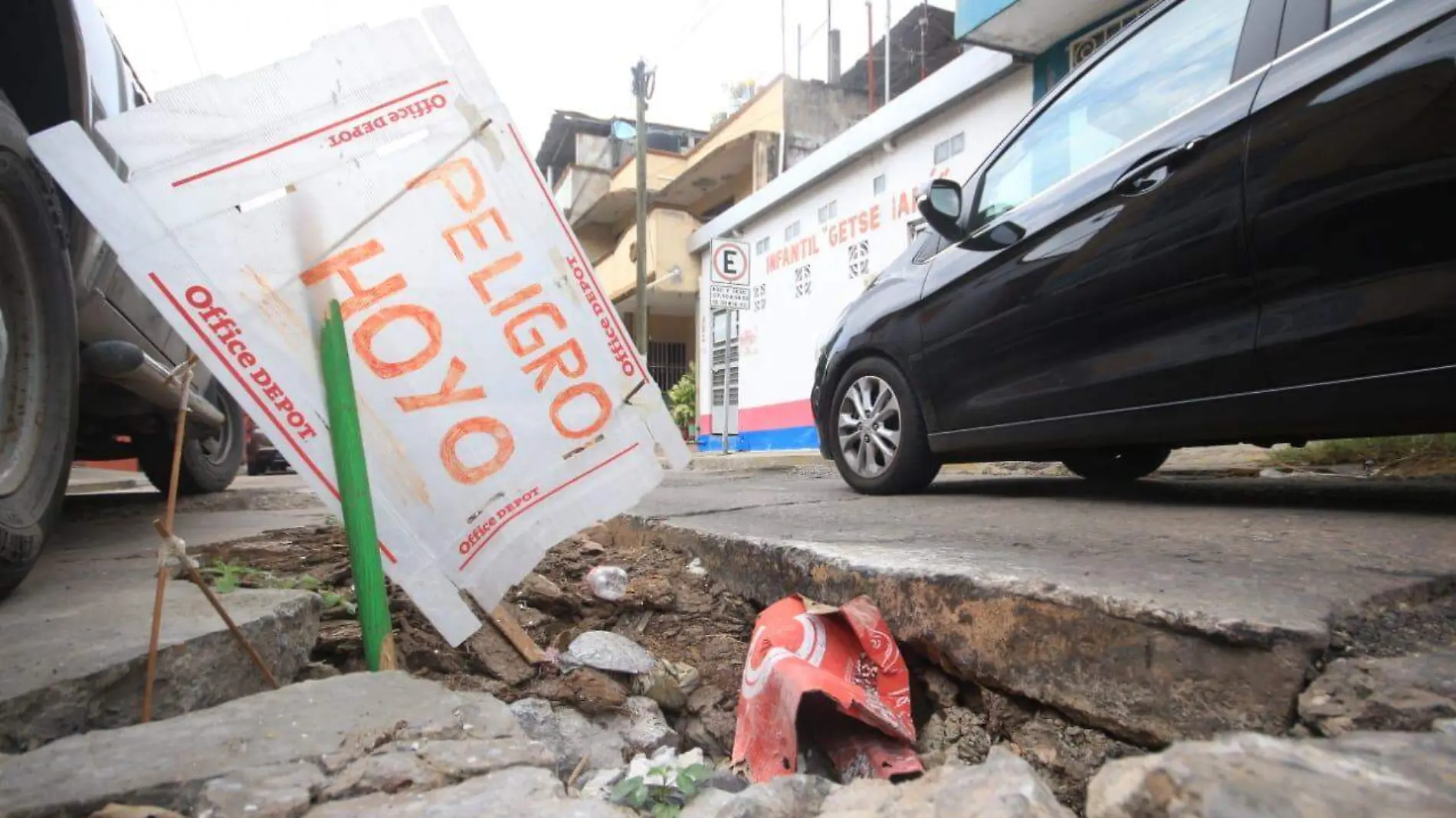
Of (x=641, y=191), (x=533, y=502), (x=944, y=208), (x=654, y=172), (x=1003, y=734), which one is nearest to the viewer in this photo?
(x=1003, y=734)

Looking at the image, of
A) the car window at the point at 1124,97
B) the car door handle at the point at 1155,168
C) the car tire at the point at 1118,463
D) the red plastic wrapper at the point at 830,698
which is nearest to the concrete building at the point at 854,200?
the car window at the point at 1124,97

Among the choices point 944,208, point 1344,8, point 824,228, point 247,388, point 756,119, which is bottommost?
point 247,388

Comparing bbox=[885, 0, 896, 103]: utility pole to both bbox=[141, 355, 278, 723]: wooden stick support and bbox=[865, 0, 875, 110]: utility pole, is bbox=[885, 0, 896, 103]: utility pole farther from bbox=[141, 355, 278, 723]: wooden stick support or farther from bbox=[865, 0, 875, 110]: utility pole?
bbox=[141, 355, 278, 723]: wooden stick support

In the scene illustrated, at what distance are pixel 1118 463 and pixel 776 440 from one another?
27.5 feet

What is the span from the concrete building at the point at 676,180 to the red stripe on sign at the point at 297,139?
11.0m

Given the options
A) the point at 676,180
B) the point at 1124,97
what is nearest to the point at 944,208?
the point at 1124,97

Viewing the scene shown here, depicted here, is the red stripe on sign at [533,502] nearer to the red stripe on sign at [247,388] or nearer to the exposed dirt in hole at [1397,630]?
the red stripe on sign at [247,388]

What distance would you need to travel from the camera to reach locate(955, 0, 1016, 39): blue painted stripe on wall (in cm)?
641

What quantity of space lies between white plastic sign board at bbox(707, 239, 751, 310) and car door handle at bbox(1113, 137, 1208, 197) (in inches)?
A: 293

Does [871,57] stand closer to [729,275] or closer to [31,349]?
[729,275]

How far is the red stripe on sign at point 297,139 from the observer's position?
4.35 ft

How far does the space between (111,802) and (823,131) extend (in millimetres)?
14847

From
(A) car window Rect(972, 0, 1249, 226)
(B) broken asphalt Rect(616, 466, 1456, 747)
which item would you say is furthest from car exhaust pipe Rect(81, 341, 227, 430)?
(A) car window Rect(972, 0, 1249, 226)

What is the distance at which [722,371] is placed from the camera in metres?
14.6
